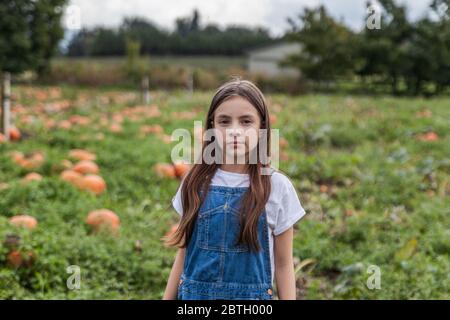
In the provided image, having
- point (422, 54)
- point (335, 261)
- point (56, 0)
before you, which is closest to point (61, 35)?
point (56, 0)

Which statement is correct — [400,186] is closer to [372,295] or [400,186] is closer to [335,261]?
[335,261]

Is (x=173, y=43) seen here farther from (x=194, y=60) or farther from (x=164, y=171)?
(x=164, y=171)

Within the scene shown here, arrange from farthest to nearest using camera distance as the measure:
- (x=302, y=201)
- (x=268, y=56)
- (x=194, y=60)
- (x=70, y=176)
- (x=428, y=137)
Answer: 1. (x=194, y=60)
2. (x=268, y=56)
3. (x=428, y=137)
4. (x=302, y=201)
5. (x=70, y=176)

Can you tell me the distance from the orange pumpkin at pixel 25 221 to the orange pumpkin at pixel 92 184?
1062 millimetres

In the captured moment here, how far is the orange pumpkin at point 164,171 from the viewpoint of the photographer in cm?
601

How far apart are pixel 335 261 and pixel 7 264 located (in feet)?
7.07

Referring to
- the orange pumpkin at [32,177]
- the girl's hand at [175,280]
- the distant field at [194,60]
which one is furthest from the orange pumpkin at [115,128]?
the distant field at [194,60]

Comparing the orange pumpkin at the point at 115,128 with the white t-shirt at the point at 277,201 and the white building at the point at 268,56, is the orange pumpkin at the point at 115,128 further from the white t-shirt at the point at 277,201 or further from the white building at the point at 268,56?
the white building at the point at 268,56

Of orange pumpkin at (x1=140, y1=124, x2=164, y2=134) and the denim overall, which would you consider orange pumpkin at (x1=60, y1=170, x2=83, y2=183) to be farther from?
the denim overall

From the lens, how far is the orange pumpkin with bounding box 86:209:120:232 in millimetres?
4310

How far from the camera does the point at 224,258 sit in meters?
1.84

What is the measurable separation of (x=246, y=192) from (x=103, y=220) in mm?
2698

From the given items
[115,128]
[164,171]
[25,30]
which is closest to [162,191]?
[164,171]

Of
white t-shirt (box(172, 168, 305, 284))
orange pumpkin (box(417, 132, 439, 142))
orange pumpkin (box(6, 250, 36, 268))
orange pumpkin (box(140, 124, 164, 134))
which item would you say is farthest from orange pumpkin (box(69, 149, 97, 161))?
white t-shirt (box(172, 168, 305, 284))
